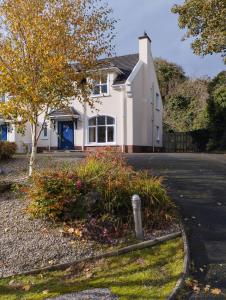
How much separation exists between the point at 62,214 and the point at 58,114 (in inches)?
881

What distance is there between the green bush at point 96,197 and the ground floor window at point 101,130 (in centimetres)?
1972

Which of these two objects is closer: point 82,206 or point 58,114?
point 82,206

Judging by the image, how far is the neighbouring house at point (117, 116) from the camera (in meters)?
27.7

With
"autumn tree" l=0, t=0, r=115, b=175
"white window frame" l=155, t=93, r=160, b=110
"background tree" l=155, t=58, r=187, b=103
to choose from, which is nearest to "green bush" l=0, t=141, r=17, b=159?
"autumn tree" l=0, t=0, r=115, b=175

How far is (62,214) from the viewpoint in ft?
25.9

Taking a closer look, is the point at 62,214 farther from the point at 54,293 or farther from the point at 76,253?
the point at 54,293

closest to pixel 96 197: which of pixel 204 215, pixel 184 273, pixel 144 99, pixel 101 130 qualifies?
pixel 204 215

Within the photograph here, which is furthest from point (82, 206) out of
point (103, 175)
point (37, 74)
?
point (37, 74)

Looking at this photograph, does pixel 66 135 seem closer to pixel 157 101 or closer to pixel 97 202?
pixel 157 101

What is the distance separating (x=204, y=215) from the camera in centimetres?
845

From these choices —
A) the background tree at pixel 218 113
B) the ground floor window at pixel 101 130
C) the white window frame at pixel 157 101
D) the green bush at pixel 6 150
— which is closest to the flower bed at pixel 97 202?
the green bush at pixel 6 150

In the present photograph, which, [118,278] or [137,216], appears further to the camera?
[137,216]

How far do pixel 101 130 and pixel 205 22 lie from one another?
40.4 feet

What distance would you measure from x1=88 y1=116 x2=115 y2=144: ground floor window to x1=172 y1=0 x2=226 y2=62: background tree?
34.4 ft
